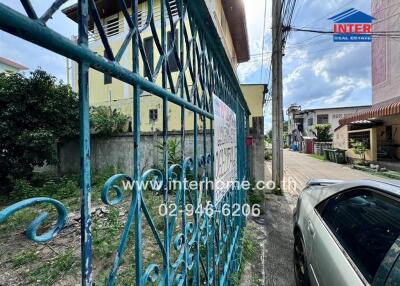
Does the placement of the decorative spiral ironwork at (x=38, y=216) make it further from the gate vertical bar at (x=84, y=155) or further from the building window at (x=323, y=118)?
the building window at (x=323, y=118)

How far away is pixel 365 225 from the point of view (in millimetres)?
1570

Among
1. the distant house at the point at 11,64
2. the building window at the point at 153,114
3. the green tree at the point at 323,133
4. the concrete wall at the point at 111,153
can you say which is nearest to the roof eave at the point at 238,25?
the building window at the point at 153,114

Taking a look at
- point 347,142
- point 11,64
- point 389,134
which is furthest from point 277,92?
point 347,142

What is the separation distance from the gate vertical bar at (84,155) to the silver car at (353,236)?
52.4 inches

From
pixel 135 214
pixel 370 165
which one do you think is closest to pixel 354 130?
Result: pixel 370 165

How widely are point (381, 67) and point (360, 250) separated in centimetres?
1412

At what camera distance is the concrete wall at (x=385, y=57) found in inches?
410

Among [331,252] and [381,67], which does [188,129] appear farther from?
[381,67]

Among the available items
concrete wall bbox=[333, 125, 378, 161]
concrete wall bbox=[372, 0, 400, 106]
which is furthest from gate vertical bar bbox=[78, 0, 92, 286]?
concrete wall bbox=[333, 125, 378, 161]

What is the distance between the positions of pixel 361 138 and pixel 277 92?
985cm

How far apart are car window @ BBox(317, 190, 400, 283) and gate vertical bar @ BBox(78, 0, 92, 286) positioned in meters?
1.43

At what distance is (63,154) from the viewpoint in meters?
8.28

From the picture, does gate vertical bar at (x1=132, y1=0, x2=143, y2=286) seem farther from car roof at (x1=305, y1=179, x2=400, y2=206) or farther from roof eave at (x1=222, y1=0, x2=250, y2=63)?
roof eave at (x1=222, y1=0, x2=250, y2=63)

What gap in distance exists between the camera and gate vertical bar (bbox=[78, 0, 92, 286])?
1.52 ft
